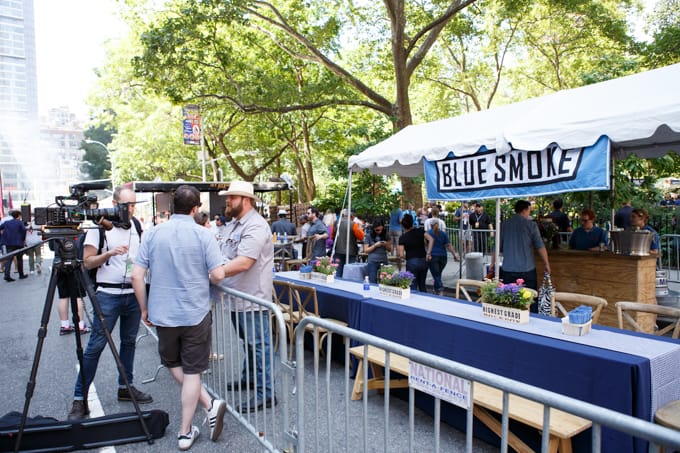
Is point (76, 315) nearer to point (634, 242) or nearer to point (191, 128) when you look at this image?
point (634, 242)

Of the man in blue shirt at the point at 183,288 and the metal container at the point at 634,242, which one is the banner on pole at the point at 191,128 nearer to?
the metal container at the point at 634,242

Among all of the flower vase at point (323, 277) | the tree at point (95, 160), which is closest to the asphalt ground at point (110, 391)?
the flower vase at point (323, 277)

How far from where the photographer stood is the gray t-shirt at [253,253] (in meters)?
4.05

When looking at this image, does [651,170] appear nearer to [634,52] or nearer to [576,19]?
[634,52]

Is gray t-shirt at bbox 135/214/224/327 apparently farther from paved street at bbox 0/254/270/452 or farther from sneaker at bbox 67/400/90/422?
sneaker at bbox 67/400/90/422

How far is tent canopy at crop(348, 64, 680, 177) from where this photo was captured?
4.73 metres

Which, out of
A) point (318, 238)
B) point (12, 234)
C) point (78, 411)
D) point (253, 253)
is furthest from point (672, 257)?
point (12, 234)

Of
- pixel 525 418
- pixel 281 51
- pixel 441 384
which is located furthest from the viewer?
pixel 281 51

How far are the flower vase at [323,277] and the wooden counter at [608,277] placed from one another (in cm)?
373

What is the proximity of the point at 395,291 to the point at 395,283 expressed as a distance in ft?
0.30

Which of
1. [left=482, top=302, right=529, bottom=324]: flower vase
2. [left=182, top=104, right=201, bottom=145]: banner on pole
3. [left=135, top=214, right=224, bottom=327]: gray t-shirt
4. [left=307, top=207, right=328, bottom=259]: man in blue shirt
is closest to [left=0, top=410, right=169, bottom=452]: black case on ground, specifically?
[left=135, top=214, right=224, bottom=327]: gray t-shirt

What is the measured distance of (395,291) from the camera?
17.4ft

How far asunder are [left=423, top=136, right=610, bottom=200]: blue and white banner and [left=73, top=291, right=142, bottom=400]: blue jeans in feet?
13.5

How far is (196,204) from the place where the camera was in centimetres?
373
